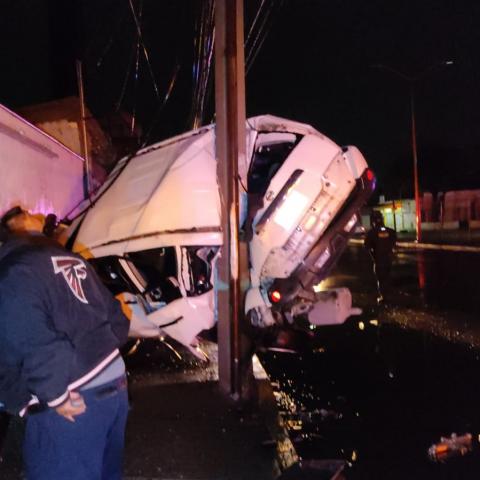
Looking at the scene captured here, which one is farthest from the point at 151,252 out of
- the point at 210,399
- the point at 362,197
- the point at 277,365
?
the point at 277,365

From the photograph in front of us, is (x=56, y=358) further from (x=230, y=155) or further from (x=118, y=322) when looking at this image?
(x=230, y=155)

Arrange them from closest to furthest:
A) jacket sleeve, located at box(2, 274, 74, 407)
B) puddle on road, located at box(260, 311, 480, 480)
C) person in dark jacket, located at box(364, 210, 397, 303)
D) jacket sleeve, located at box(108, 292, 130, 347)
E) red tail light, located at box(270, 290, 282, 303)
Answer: jacket sleeve, located at box(2, 274, 74, 407) < jacket sleeve, located at box(108, 292, 130, 347) < puddle on road, located at box(260, 311, 480, 480) < red tail light, located at box(270, 290, 282, 303) < person in dark jacket, located at box(364, 210, 397, 303)

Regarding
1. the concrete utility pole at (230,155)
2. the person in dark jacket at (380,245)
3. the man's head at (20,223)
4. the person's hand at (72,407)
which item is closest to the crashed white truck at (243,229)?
the concrete utility pole at (230,155)

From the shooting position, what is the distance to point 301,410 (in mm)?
4895

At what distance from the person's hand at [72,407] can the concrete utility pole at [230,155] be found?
7.06 feet

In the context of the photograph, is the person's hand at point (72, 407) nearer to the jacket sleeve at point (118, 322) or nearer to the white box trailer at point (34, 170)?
the jacket sleeve at point (118, 322)

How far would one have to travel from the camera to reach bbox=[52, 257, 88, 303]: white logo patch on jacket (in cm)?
223

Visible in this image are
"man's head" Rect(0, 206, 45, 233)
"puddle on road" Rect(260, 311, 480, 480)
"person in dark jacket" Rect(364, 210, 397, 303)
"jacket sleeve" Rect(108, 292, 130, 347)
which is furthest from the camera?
"person in dark jacket" Rect(364, 210, 397, 303)

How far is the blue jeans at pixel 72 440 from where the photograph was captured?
2.18 m

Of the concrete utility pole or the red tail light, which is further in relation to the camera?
the red tail light

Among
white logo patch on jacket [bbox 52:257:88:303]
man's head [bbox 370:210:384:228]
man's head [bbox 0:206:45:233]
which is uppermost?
man's head [bbox 370:210:384:228]

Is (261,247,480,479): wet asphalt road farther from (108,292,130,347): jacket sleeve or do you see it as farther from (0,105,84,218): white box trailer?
(0,105,84,218): white box trailer

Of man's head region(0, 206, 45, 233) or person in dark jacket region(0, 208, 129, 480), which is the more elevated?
man's head region(0, 206, 45, 233)

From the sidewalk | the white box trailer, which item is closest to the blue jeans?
the sidewalk
